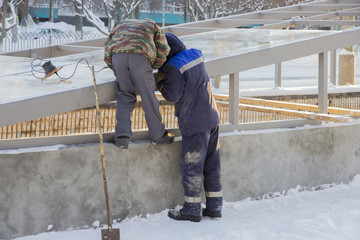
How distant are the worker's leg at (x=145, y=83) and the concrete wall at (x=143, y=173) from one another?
32cm

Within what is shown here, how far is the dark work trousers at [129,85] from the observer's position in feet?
16.8

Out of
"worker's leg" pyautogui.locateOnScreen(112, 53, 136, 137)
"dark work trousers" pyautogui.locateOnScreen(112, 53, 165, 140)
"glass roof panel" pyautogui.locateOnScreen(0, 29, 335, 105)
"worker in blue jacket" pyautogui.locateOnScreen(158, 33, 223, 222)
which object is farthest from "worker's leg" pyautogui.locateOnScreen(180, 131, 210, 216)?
"glass roof panel" pyautogui.locateOnScreen(0, 29, 335, 105)

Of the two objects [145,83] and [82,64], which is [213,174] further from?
[82,64]

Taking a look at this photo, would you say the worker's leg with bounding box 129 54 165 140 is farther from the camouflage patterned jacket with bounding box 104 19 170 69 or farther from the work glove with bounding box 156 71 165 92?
the work glove with bounding box 156 71 165 92

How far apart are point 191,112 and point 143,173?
0.74 meters

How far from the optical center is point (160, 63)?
5258mm

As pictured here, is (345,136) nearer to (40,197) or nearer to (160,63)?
(160,63)

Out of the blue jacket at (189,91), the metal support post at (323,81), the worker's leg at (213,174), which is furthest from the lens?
the metal support post at (323,81)

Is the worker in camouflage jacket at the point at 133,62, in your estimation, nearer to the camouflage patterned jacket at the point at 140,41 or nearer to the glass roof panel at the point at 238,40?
the camouflage patterned jacket at the point at 140,41

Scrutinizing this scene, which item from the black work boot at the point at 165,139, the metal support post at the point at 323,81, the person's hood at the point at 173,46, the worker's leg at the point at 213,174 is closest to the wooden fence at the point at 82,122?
the metal support post at the point at 323,81

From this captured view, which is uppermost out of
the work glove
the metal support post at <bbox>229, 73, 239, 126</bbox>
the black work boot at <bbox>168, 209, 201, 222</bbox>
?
the work glove

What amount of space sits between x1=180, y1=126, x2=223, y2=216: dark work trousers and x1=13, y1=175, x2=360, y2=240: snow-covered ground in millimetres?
185

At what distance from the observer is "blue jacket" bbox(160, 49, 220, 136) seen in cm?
530

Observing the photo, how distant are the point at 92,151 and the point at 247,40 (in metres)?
3.18
